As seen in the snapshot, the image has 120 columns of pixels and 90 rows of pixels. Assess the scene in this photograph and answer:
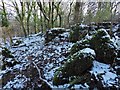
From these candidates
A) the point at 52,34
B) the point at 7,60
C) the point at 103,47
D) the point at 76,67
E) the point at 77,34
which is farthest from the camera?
the point at 52,34

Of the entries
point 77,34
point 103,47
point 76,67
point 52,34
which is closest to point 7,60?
point 52,34

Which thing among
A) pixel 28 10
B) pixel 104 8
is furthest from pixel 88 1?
pixel 28 10

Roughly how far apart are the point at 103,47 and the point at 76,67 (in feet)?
5.80

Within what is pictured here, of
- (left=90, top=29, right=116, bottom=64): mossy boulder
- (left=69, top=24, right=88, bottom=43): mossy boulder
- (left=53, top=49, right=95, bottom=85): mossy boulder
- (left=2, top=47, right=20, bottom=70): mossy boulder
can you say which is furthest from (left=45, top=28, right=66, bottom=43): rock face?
(left=53, top=49, right=95, bottom=85): mossy boulder

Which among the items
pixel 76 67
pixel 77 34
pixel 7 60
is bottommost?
pixel 7 60

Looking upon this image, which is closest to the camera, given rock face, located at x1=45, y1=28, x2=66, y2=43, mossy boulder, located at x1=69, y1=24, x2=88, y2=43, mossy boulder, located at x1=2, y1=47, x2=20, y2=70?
mossy boulder, located at x1=2, y1=47, x2=20, y2=70

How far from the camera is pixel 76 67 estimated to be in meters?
7.18

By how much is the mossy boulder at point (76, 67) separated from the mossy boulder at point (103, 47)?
0.88 meters

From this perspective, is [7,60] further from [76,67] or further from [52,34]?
[76,67]

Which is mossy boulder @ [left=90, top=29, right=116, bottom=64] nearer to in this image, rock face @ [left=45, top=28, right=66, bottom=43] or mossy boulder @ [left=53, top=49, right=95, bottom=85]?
mossy boulder @ [left=53, top=49, right=95, bottom=85]

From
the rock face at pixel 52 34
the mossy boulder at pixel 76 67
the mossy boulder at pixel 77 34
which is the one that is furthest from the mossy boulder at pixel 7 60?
the mossy boulder at pixel 76 67

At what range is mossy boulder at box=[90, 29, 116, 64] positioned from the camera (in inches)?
315

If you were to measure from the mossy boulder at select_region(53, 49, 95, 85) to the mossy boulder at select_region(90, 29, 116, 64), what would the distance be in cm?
88

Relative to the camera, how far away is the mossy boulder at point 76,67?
7074mm
